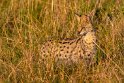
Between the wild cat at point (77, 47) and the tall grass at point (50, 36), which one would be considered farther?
the wild cat at point (77, 47)

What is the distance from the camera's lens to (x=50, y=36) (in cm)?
546

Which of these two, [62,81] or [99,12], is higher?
[99,12]

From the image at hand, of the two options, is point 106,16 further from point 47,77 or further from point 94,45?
point 47,77

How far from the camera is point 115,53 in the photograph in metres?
4.75

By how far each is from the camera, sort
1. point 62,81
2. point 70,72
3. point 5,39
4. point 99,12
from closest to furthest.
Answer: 1. point 62,81
2. point 70,72
3. point 5,39
4. point 99,12

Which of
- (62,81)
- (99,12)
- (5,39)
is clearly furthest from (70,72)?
(99,12)

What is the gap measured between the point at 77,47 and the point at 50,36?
630 mm

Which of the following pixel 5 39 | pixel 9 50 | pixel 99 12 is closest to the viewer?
pixel 9 50

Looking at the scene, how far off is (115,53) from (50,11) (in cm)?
154

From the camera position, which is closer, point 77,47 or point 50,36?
point 77,47

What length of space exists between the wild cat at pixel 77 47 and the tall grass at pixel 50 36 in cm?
10

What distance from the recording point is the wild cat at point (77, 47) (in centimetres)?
480

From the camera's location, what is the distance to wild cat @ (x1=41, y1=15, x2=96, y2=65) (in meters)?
4.80

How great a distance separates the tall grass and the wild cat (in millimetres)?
98
